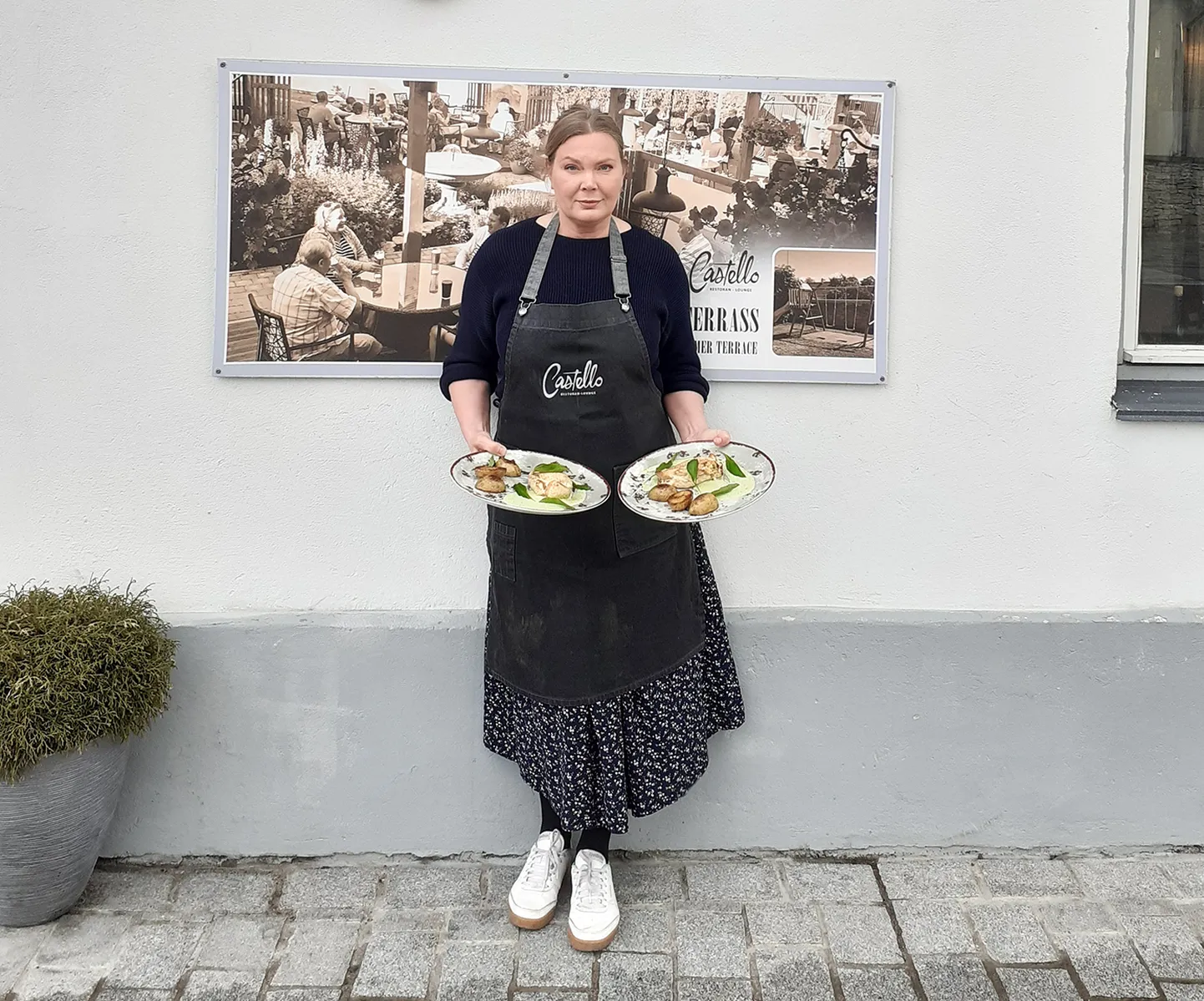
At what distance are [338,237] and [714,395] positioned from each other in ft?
3.84

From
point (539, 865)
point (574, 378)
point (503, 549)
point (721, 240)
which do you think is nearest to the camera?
point (574, 378)

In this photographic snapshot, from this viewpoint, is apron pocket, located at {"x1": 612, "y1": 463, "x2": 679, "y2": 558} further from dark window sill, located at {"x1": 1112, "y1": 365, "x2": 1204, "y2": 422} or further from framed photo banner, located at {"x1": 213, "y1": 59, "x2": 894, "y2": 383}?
dark window sill, located at {"x1": 1112, "y1": 365, "x2": 1204, "y2": 422}

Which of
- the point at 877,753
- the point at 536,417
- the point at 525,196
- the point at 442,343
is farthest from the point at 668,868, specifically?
the point at 525,196

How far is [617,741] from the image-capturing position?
9.05 ft

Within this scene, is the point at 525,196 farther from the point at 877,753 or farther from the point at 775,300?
the point at 877,753

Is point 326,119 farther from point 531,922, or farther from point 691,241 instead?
point 531,922

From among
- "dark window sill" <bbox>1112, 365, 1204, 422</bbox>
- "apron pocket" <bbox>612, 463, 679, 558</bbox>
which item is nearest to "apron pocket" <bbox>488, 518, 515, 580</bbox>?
"apron pocket" <bbox>612, 463, 679, 558</bbox>

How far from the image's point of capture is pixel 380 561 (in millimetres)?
3023

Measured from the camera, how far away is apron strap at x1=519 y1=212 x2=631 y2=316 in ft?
8.47

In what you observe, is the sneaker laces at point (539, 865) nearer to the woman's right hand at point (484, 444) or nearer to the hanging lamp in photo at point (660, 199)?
the woman's right hand at point (484, 444)

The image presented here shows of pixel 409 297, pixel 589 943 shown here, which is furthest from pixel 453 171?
pixel 589 943

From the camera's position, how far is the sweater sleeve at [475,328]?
263 centimetres

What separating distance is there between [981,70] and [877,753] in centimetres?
204

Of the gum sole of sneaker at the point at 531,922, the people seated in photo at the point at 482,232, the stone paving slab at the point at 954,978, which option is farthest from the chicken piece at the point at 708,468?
the stone paving slab at the point at 954,978
